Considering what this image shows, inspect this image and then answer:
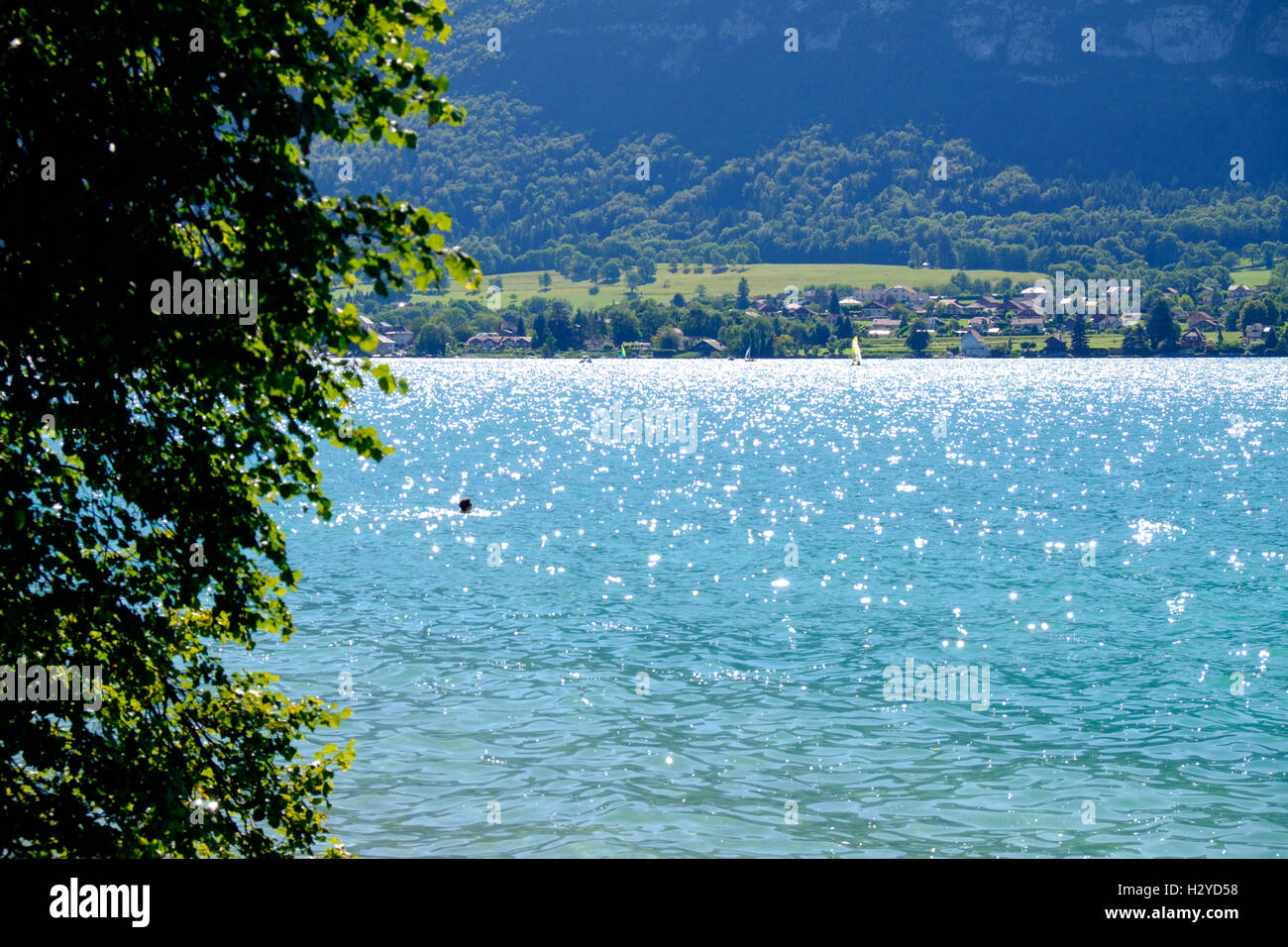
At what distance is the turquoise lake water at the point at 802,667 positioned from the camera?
2214 cm

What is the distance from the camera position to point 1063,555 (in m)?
50.8

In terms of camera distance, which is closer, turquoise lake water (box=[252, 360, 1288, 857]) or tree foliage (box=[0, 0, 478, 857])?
tree foliage (box=[0, 0, 478, 857])

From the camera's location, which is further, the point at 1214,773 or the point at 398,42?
the point at 1214,773

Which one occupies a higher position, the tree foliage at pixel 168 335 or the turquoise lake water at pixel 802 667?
the tree foliage at pixel 168 335

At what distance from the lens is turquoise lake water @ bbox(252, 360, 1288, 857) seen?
22.1m

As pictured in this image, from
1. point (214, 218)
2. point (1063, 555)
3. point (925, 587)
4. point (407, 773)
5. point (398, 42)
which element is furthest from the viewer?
point (1063, 555)

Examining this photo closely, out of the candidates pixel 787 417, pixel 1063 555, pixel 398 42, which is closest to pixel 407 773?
pixel 398 42

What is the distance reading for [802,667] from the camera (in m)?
32.3

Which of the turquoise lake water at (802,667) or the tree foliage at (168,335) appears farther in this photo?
the turquoise lake water at (802,667)

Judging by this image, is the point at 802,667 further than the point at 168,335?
Yes

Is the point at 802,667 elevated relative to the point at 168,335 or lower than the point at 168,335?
lower
